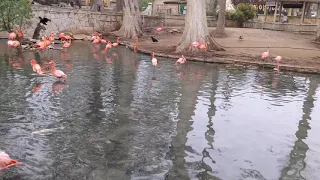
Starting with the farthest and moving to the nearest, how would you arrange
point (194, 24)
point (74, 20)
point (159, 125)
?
point (74, 20)
point (194, 24)
point (159, 125)

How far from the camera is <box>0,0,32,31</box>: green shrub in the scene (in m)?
21.1

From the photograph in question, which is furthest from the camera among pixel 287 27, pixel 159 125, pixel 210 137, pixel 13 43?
pixel 287 27

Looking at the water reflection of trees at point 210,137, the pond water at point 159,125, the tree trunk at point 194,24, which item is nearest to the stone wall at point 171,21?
the tree trunk at point 194,24

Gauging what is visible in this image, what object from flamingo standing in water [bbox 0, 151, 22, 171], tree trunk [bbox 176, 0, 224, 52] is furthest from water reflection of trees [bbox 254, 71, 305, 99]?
flamingo standing in water [bbox 0, 151, 22, 171]

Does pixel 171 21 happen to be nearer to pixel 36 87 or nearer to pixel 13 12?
pixel 13 12

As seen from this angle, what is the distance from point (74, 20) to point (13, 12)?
6.76 meters

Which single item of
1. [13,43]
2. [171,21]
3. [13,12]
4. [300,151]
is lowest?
[300,151]

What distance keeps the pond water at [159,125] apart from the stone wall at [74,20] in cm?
1420

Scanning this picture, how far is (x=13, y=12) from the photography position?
21625 millimetres

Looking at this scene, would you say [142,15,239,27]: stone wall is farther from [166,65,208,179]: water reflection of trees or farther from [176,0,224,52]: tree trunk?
[166,65,208,179]: water reflection of trees

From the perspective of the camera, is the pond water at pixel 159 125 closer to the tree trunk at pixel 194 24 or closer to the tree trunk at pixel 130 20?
the tree trunk at pixel 194 24

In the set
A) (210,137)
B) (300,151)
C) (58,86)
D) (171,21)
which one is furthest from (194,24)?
(171,21)

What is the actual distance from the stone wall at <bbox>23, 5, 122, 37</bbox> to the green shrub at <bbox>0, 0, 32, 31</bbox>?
7.29ft

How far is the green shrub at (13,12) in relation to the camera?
2114cm
